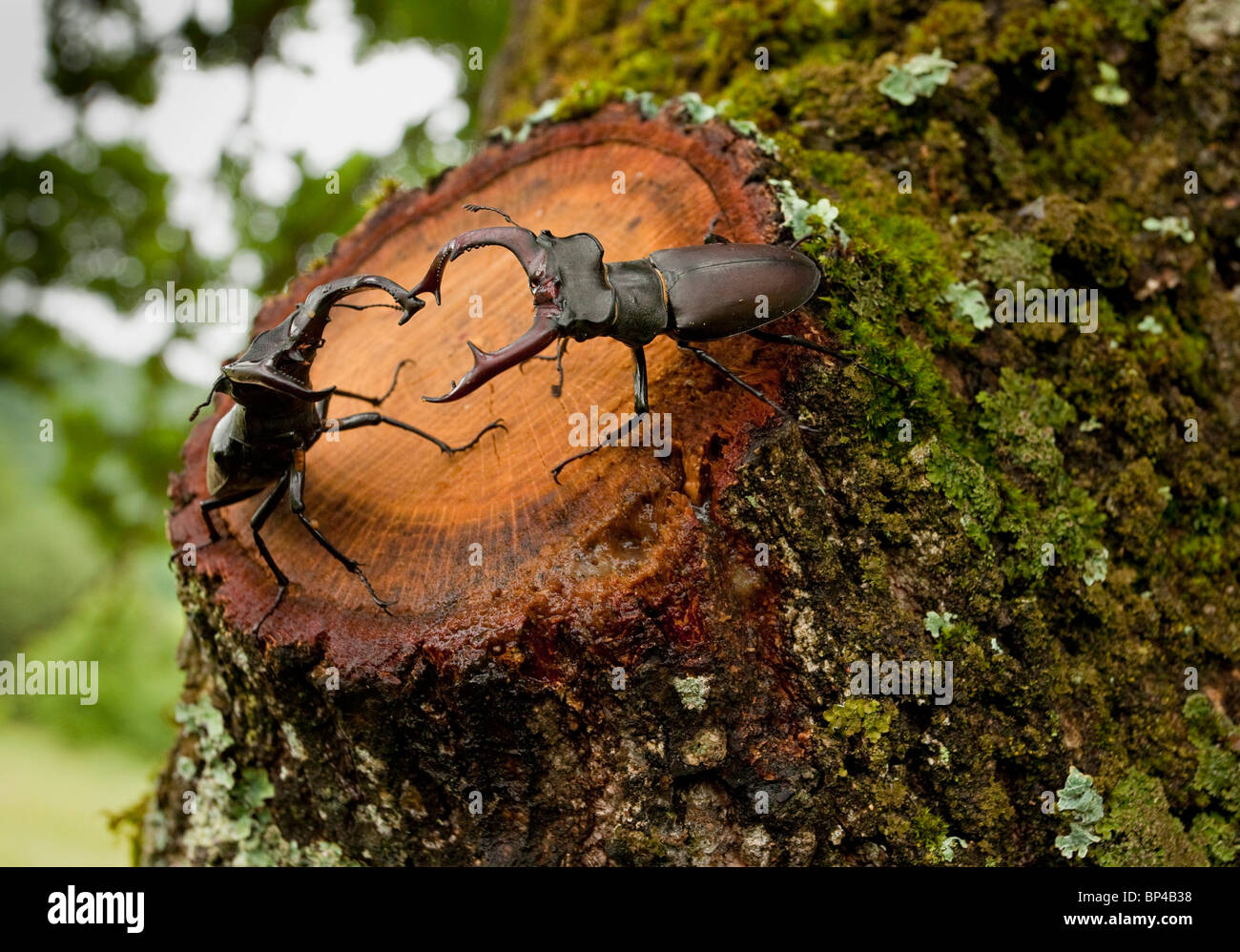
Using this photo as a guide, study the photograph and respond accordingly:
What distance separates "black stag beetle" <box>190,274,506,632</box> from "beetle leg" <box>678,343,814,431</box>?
2.13 ft

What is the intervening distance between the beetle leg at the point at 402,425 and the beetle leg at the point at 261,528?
26 cm

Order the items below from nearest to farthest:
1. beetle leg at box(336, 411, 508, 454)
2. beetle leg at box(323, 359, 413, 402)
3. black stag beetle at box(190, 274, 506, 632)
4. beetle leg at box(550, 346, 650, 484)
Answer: beetle leg at box(550, 346, 650, 484) < black stag beetle at box(190, 274, 506, 632) < beetle leg at box(336, 411, 508, 454) < beetle leg at box(323, 359, 413, 402)

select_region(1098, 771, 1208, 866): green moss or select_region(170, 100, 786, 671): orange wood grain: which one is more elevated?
select_region(170, 100, 786, 671): orange wood grain

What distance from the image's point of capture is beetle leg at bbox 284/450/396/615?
236cm

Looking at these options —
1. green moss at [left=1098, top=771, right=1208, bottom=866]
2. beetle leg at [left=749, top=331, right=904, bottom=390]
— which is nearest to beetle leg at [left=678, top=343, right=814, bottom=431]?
beetle leg at [left=749, top=331, right=904, bottom=390]

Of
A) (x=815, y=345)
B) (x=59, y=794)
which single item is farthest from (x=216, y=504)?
(x=59, y=794)

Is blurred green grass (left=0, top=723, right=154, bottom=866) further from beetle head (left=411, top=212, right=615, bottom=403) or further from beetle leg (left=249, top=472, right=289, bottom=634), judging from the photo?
beetle head (left=411, top=212, right=615, bottom=403)

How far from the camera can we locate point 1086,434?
286 cm

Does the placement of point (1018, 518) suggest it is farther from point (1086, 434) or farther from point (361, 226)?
point (361, 226)

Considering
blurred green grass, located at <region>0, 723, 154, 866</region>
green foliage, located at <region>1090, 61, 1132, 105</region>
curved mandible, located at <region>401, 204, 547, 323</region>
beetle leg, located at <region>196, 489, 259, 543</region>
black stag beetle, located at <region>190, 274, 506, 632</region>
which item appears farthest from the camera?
blurred green grass, located at <region>0, 723, 154, 866</region>

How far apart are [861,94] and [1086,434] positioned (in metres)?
1.55

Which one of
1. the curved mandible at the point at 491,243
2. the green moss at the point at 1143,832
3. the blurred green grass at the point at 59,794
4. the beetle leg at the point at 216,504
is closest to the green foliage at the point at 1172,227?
the green moss at the point at 1143,832

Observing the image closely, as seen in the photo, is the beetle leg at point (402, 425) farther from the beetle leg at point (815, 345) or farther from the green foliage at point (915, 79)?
the green foliage at point (915, 79)
